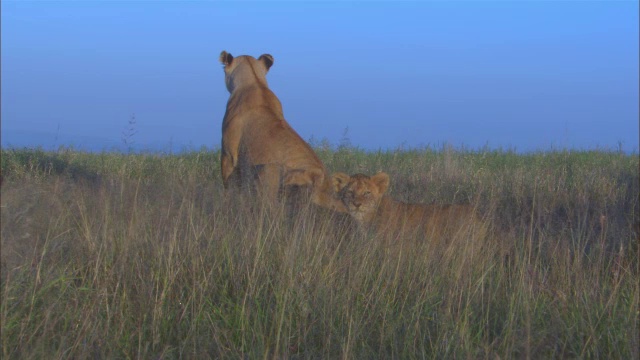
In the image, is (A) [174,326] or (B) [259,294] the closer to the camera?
(A) [174,326]

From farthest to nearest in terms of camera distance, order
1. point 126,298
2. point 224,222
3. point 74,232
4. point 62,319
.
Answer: point 224,222 < point 74,232 < point 126,298 < point 62,319

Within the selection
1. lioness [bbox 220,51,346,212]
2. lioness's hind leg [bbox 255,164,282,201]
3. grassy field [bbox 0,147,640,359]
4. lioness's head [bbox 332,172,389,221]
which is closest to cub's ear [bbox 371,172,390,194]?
lioness's head [bbox 332,172,389,221]

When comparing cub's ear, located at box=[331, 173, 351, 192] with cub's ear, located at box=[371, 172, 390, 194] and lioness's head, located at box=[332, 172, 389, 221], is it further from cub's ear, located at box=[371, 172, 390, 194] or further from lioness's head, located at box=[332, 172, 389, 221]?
cub's ear, located at box=[371, 172, 390, 194]

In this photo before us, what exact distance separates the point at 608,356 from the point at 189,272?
2.35 m

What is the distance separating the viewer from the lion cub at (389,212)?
648 cm

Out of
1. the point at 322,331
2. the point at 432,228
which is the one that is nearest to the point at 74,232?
the point at 322,331

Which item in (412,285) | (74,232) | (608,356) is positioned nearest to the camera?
(608,356)

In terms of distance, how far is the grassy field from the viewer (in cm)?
395

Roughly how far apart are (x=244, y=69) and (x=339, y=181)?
7.06 feet

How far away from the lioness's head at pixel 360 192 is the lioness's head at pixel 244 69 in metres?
1.89

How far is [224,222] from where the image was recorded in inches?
231

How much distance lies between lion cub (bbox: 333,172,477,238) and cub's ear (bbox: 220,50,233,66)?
2.45 metres

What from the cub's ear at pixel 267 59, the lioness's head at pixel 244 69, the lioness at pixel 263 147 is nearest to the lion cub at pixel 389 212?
the lioness at pixel 263 147

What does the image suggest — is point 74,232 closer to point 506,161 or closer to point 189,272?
point 189,272
